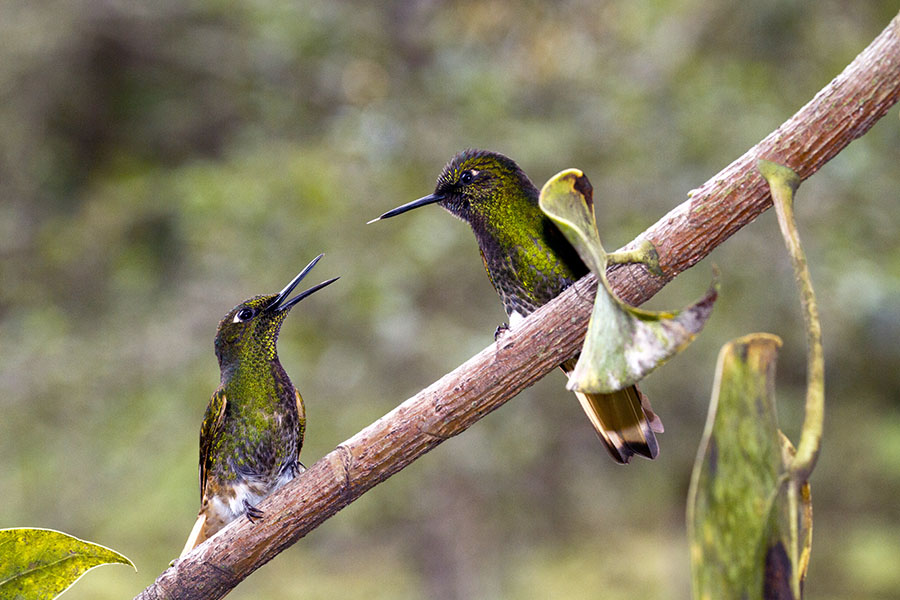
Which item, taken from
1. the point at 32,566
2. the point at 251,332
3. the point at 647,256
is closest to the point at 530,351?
the point at 647,256

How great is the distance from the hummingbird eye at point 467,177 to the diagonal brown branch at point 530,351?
0.73 meters

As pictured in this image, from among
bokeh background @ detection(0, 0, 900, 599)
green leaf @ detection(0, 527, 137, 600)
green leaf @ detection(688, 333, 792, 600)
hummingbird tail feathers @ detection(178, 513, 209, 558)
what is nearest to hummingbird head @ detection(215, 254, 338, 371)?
hummingbird tail feathers @ detection(178, 513, 209, 558)

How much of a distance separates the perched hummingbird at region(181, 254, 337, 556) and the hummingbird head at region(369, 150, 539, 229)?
17.6 inches

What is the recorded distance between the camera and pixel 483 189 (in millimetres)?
1665

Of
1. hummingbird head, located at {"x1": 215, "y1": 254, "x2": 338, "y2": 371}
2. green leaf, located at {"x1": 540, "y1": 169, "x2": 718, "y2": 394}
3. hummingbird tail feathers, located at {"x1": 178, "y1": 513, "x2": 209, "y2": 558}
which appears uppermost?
hummingbird head, located at {"x1": 215, "y1": 254, "x2": 338, "y2": 371}

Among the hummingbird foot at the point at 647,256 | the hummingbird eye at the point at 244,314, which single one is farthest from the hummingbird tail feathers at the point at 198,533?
the hummingbird foot at the point at 647,256

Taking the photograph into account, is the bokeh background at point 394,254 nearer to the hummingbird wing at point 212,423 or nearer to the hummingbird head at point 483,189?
the hummingbird wing at point 212,423

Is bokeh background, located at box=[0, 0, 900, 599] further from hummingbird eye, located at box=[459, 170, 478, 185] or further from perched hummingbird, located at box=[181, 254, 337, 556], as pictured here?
hummingbird eye, located at box=[459, 170, 478, 185]

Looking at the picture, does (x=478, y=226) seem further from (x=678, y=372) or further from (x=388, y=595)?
(x=388, y=595)

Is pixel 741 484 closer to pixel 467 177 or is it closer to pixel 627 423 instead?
pixel 627 423

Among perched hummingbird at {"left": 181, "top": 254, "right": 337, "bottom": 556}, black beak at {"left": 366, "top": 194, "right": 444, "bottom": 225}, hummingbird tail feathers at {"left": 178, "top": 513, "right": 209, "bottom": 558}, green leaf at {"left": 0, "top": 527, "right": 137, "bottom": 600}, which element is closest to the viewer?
green leaf at {"left": 0, "top": 527, "right": 137, "bottom": 600}

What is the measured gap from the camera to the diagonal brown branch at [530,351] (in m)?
0.80

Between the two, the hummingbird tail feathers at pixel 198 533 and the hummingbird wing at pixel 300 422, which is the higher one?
the hummingbird wing at pixel 300 422

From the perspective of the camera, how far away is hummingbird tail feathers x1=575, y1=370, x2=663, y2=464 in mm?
1238
